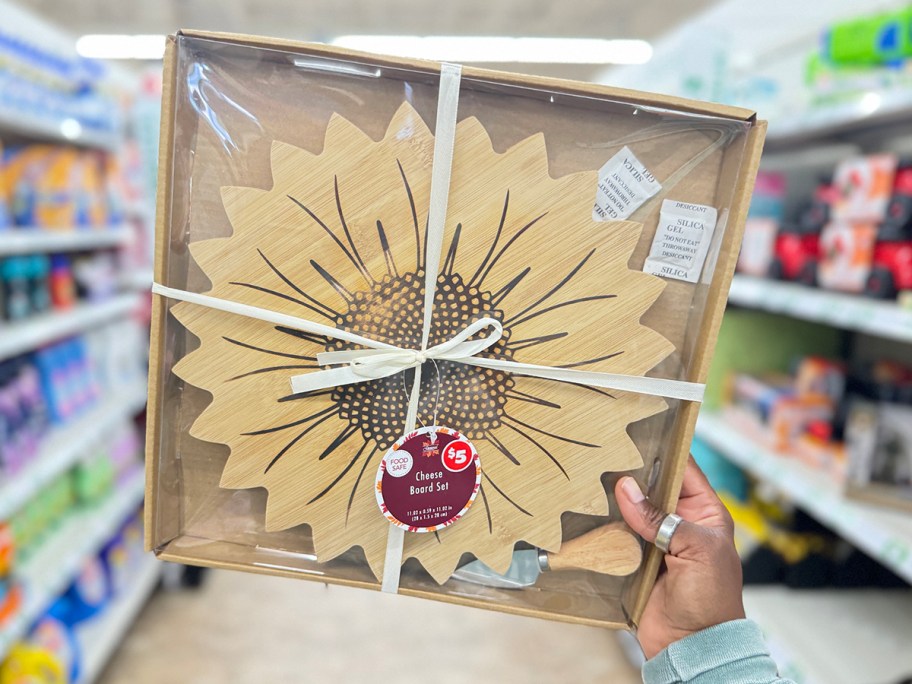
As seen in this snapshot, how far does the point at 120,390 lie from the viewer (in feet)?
8.07

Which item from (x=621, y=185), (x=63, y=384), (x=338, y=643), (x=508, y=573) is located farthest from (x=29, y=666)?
(x=621, y=185)

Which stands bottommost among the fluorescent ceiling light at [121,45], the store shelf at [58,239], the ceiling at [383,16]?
A: the store shelf at [58,239]

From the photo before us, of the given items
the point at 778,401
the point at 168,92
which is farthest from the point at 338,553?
the point at 778,401

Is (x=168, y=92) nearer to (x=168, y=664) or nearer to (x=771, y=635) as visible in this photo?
(x=771, y=635)

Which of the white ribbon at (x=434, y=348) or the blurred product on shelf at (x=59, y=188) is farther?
the blurred product on shelf at (x=59, y=188)

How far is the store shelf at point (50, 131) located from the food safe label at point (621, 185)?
161 cm

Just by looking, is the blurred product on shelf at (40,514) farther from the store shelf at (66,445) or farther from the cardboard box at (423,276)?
the cardboard box at (423,276)

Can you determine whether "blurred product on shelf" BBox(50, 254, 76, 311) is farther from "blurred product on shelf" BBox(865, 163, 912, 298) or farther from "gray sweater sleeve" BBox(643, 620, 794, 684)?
"blurred product on shelf" BBox(865, 163, 912, 298)

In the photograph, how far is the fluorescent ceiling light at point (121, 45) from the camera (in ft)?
23.9

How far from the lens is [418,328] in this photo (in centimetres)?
63

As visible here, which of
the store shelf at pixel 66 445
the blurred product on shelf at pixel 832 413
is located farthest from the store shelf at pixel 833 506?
the store shelf at pixel 66 445

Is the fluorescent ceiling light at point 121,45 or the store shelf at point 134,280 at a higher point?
the fluorescent ceiling light at point 121,45

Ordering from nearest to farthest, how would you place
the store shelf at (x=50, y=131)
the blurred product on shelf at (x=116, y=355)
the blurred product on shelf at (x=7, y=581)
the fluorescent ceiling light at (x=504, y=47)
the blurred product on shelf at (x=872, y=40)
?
the blurred product on shelf at (x=872, y=40) < the blurred product on shelf at (x=7, y=581) < the store shelf at (x=50, y=131) < the blurred product on shelf at (x=116, y=355) < the fluorescent ceiling light at (x=504, y=47)

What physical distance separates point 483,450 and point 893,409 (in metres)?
1.16
